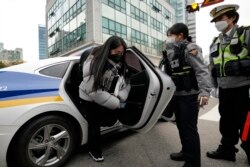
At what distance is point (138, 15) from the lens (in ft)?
82.8

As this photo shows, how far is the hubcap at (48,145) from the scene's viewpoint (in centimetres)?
233

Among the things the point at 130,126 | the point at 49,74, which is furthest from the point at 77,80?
the point at 130,126

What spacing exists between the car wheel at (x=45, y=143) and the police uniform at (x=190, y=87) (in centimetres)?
134

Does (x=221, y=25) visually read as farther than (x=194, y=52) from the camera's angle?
Yes

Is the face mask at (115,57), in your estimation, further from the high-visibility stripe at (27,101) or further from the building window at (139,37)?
the building window at (139,37)

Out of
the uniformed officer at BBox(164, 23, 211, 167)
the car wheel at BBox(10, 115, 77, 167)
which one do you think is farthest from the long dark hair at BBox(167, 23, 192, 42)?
the car wheel at BBox(10, 115, 77, 167)

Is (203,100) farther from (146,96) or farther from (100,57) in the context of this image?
(100,57)

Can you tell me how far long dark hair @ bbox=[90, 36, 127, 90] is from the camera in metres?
2.26

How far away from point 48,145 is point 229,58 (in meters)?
2.31

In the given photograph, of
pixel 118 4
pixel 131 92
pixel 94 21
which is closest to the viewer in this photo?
pixel 131 92

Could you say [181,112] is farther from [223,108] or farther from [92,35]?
[92,35]

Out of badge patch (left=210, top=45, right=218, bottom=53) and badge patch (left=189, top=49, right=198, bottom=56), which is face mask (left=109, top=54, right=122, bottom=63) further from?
badge patch (left=210, top=45, right=218, bottom=53)

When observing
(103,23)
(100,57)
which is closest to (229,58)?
(100,57)

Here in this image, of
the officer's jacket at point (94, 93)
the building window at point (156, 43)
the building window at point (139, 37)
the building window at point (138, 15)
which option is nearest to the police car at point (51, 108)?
the officer's jacket at point (94, 93)
